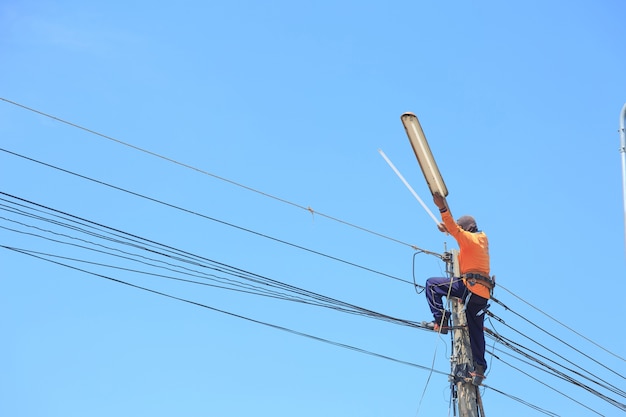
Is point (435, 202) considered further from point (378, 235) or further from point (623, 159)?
point (623, 159)

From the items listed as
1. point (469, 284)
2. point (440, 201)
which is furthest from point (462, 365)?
point (440, 201)

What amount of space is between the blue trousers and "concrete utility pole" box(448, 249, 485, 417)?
0.37 feet

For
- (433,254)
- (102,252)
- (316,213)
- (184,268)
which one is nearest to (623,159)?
(433,254)

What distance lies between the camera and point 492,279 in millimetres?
11938

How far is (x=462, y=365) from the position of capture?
11820mm

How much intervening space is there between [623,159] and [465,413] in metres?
3.62

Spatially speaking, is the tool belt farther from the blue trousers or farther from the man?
the blue trousers

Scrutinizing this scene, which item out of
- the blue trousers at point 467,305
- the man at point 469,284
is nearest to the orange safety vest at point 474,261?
the man at point 469,284

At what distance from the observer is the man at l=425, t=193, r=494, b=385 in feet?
37.8

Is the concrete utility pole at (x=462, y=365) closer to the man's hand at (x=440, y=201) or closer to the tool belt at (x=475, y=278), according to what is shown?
the tool belt at (x=475, y=278)

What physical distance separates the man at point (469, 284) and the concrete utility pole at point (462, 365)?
0.30 feet

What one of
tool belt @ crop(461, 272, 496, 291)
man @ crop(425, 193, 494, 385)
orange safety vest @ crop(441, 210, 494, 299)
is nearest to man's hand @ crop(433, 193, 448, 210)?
man @ crop(425, 193, 494, 385)

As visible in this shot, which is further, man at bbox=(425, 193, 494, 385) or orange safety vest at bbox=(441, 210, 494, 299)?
orange safety vest at bbox=(441, 210, 494, 299)

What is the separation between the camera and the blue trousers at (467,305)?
468 inches
